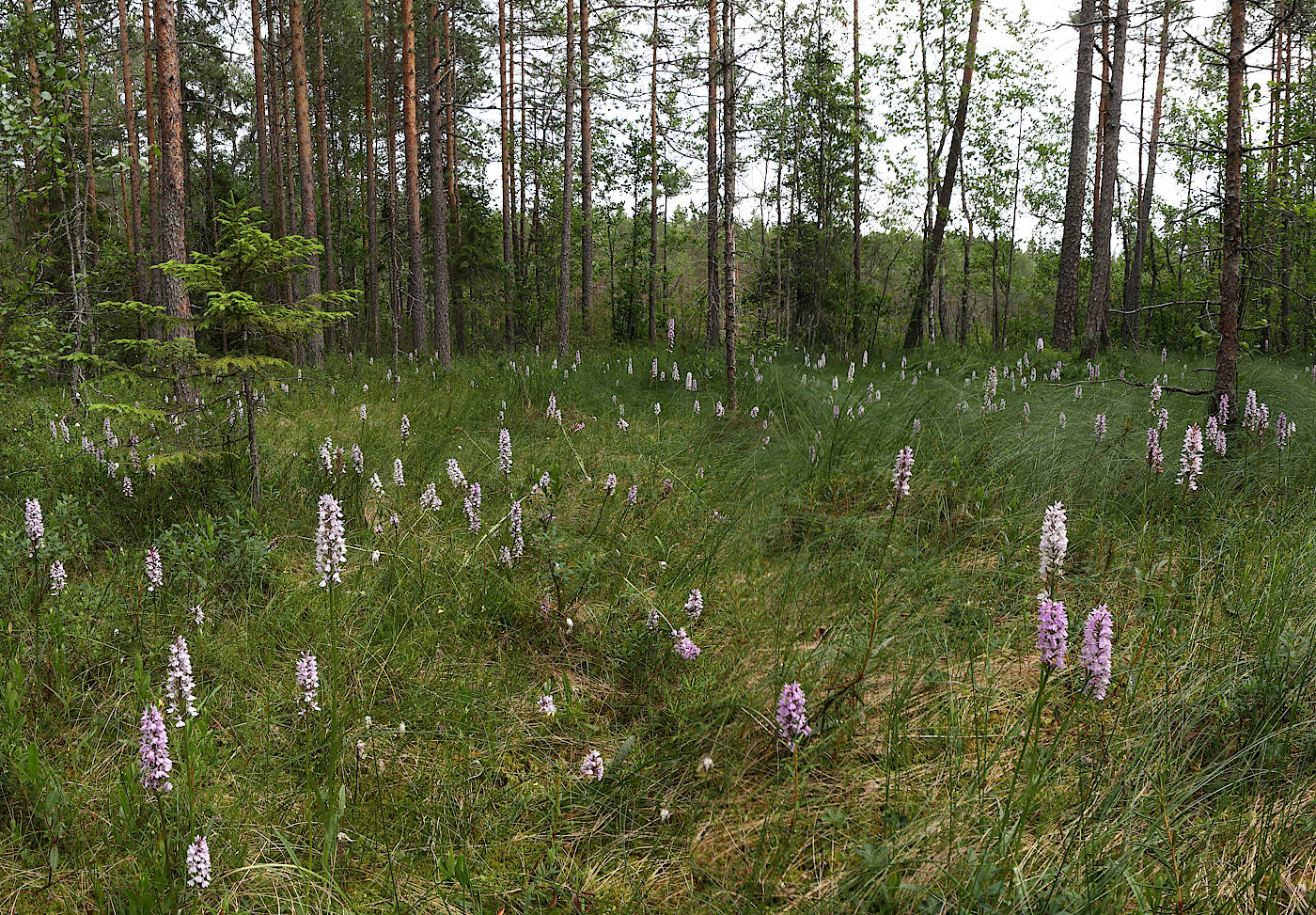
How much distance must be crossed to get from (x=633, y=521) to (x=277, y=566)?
218 centimetres

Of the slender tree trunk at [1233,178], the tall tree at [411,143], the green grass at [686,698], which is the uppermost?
the tall tree at [411,143]

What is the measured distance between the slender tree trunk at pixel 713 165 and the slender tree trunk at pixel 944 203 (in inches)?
209

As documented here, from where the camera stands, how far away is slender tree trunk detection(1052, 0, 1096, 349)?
1097 cm

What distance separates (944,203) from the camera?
13.8 metres

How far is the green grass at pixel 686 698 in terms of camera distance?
5.71 feet

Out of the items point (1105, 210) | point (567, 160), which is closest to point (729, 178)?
point (567, 160)

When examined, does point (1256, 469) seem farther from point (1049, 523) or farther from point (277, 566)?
point (277, 566)

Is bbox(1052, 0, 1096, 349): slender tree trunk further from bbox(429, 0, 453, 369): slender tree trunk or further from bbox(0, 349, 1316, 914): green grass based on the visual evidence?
bbox(429, 0, 453, 369): slender tree trunk

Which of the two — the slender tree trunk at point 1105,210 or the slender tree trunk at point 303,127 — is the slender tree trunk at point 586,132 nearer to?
the slender tree trunk at point 303,127

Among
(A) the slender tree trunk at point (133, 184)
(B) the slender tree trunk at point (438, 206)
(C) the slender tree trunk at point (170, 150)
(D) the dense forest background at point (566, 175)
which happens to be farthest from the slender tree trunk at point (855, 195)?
(A) the slender tree trunk at point (133, 184)

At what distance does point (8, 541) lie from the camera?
11.3ft

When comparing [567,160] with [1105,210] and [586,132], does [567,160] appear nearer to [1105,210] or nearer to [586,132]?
[586,132]

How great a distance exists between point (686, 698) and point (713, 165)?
26.2 feet

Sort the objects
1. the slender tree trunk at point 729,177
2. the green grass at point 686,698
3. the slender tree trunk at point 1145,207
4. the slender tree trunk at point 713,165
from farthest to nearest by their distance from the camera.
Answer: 1. the slender tree trunk at point 1145,207
2. the slender tree trunk at point 713,165
3. the slender tree trunk at point 729,177
4. the green grass at point 686,698
